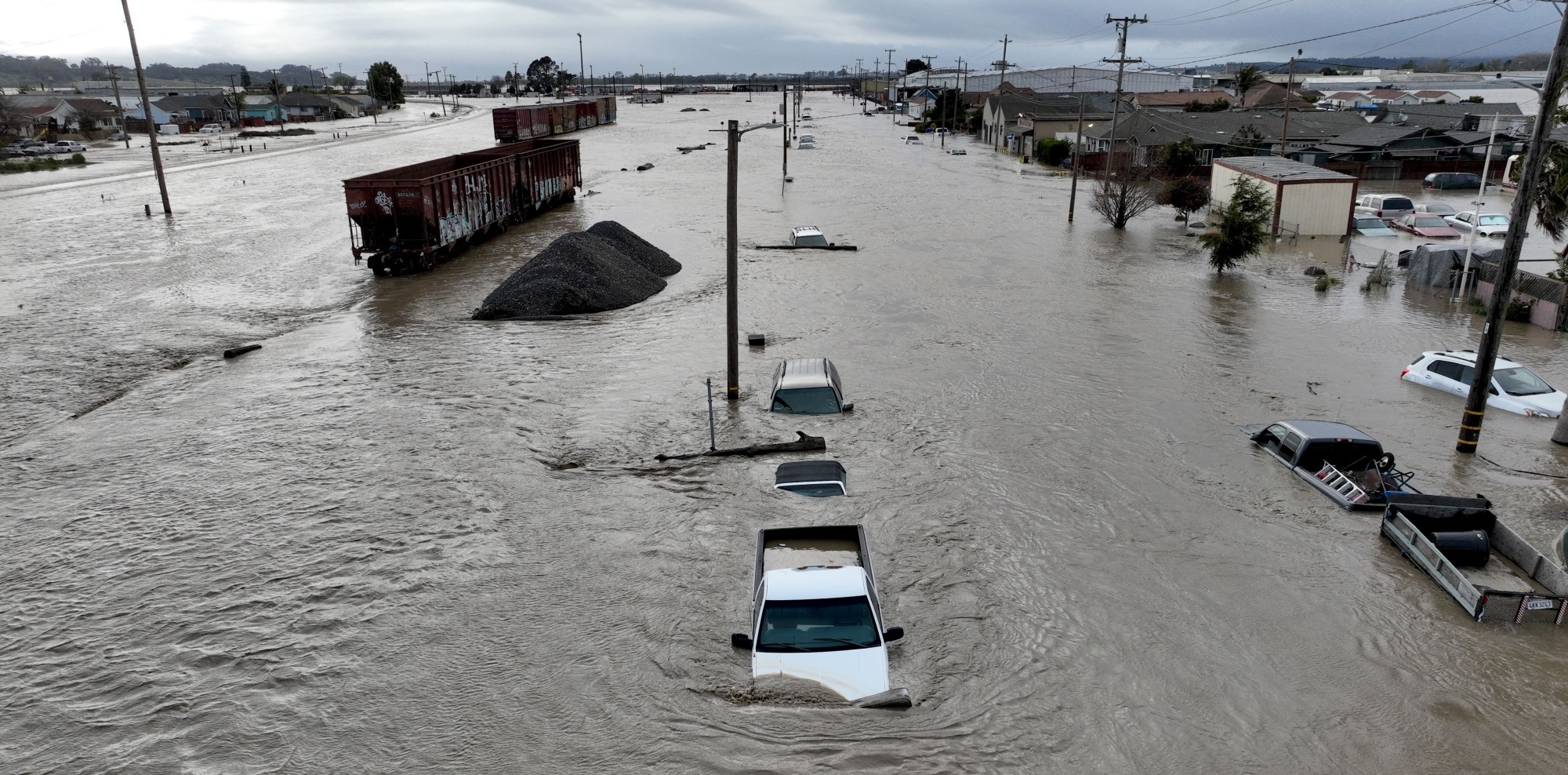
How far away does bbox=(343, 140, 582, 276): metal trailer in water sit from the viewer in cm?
3200

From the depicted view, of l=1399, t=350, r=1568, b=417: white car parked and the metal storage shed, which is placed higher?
the metal storage shed

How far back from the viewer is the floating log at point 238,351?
23.4m

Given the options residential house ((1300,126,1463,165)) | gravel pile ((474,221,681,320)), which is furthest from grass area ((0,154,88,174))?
residential house ((1300,126,1463,165))

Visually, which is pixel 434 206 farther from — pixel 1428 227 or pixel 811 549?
pixel 1428 227

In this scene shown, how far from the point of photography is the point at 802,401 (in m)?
19.0

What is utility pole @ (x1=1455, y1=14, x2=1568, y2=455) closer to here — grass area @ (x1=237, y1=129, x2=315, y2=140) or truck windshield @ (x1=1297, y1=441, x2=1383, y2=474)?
truck windshield @ (x1=1297, y1=441, x2=1383, y2=474)

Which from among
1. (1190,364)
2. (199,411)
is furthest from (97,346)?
(1190,364)

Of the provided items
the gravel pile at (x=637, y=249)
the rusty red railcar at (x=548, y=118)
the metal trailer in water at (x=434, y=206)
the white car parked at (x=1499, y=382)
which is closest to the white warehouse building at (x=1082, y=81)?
the rusty red railcar at (x=548, y=118)

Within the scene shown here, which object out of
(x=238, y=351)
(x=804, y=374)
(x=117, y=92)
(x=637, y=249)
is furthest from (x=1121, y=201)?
(x=117, y=92)

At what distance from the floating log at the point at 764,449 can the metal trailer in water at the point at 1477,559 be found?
29.8 ft

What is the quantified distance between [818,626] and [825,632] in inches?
3.9

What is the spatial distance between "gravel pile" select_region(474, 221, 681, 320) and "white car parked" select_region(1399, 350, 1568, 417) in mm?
20836

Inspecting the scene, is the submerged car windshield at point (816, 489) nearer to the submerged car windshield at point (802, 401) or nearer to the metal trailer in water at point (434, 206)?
the submerged car windshield at point (802, 401)

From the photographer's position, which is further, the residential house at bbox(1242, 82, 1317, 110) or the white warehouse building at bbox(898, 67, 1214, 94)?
the white warehouse building at bbox(898, 67, 1214, 94)
